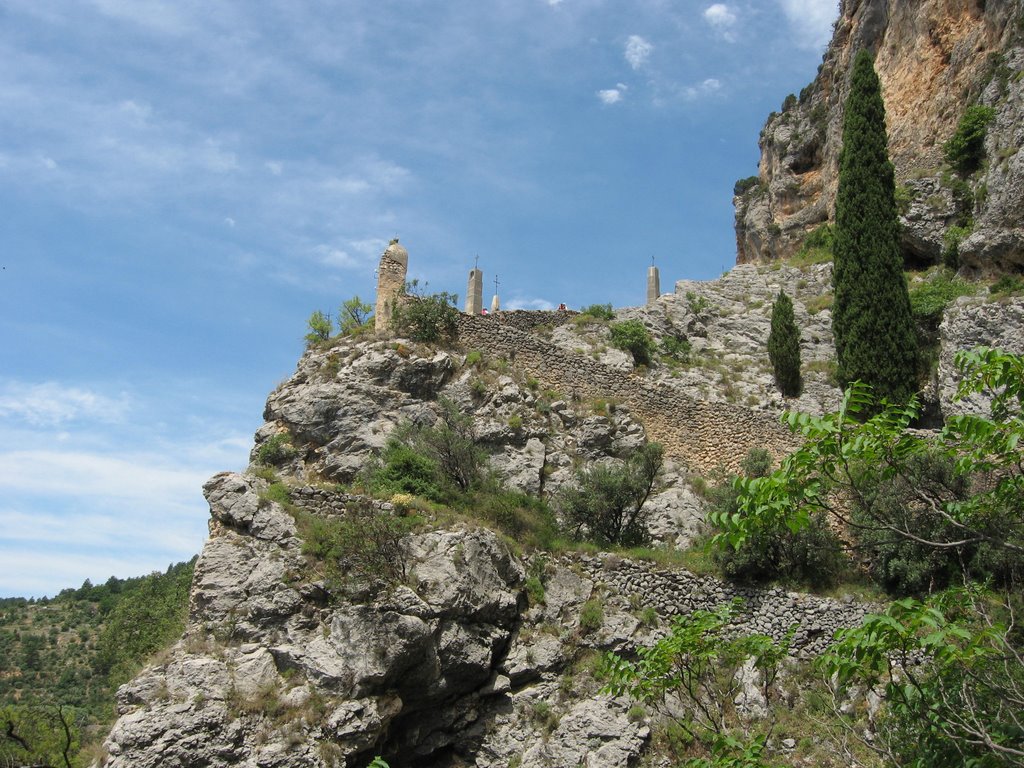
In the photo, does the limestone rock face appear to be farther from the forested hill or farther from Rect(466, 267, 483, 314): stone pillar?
the forested hill

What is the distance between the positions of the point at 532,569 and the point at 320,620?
5.15 meters

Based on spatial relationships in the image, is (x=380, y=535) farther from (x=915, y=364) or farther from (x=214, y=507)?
(x=915, y=364)

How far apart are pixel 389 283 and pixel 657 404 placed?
8.69m

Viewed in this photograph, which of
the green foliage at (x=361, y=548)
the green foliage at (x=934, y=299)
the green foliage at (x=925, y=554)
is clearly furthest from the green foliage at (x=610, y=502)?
the green foliage at (x=934, y=299)

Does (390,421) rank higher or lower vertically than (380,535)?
higher

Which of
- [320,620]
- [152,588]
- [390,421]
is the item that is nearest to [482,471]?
[390,421]

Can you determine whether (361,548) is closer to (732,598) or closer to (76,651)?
(732,598)

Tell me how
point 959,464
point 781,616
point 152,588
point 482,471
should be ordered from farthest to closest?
1. point 152,588
2. point 482,471
3. point 781,616
4. point 959,464

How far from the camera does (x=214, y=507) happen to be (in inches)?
760

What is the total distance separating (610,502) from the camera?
23.0 meters

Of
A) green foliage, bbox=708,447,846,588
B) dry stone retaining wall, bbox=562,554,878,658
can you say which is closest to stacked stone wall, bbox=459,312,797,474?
green foliage, bbox=708,447,846,588

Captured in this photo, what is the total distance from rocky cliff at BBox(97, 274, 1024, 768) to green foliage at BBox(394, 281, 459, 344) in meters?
0.56

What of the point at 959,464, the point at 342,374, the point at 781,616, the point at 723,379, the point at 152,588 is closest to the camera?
the point at 959,464

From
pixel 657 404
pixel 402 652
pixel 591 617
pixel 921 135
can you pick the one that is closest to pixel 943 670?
pixel 402 652
